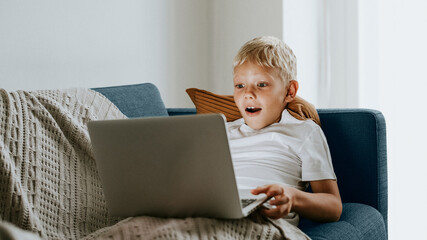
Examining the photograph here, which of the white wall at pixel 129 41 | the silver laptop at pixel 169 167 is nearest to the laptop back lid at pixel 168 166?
the silver laptop at pixel 169 167

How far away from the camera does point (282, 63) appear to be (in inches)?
56.4

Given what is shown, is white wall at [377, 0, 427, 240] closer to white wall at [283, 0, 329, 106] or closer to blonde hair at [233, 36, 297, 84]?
white wall at [283, 0, 329, 106]

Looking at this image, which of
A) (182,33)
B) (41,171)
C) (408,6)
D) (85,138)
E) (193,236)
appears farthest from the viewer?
(182,33)

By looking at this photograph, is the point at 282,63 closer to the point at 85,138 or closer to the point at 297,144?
the point at 297,144

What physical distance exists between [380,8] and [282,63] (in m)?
1.37

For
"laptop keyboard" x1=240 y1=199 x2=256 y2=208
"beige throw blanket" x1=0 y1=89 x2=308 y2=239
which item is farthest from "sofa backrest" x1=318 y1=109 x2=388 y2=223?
"laptop keyboard" x1=240 y1=199 x2=256 y2=208

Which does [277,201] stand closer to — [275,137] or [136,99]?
[275,137]

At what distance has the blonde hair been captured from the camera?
1412 millimetres

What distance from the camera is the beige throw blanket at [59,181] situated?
3.27ft

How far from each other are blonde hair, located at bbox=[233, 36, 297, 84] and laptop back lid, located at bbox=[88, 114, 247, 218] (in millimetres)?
520

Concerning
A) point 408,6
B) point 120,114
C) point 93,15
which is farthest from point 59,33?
point 408,6

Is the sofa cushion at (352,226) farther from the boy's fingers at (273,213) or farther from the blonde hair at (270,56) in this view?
the blonde hair at (270,56)

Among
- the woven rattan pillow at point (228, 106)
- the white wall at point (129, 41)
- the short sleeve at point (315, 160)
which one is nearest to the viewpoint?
the short sleeve at point (315, 160)

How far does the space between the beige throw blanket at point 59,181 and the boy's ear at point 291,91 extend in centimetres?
46
